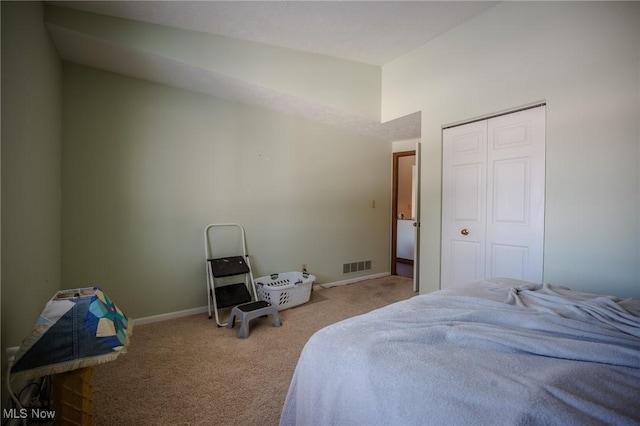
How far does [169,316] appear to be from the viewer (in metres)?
2.69

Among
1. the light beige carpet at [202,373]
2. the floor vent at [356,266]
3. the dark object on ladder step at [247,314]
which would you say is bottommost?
the light beige carpet at [202,373]

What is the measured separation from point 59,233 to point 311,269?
8.28 ft

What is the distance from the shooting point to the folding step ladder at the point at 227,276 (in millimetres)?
2670

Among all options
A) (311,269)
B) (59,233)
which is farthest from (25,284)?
(311,269)

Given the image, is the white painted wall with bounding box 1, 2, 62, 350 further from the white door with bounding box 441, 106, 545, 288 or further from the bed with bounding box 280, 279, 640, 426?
the white door with bounding box 441, 106, 545, 288

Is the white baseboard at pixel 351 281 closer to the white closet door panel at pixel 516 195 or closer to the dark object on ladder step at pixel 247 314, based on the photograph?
the dark object on ladder step at pixel 247 314

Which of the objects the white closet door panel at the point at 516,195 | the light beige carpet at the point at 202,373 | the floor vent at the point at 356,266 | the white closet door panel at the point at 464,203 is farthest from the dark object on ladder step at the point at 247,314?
the white closet door panel at the point at 516,195

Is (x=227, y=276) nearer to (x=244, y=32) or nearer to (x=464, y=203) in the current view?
(x=244, y=32)

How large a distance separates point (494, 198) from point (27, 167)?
10.9 ft

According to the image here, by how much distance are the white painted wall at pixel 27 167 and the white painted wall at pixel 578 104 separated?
320 centimetres

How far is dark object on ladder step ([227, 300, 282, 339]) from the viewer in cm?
231

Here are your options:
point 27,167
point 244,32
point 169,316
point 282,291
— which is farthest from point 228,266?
point 244,32

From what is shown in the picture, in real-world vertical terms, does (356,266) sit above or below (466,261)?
below

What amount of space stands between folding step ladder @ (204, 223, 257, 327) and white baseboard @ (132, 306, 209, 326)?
11 centimetres
